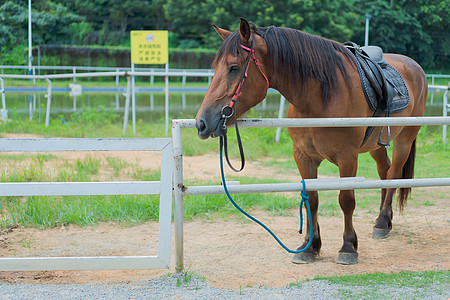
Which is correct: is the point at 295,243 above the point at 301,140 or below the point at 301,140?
below

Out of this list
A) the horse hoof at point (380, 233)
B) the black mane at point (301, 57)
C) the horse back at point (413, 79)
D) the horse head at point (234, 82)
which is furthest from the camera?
the horse back at point (413, 79)

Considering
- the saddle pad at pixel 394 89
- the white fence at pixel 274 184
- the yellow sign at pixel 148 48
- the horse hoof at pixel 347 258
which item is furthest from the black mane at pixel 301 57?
the yellow sign at pixel 148 48

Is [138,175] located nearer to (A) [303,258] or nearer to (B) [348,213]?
(A) [303,258]

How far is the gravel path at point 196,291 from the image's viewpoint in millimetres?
2781

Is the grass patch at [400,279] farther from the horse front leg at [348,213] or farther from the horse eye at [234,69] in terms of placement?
the horse eye at [234,69]

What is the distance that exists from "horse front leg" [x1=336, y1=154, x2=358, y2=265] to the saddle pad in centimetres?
53

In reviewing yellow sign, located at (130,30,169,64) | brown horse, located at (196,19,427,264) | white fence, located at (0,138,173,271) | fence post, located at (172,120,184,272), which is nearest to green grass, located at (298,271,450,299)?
brown horse, located at (196,19,427,264)

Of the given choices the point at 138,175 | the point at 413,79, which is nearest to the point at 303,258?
the point at 413,79

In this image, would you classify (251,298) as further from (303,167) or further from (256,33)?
(256,33)

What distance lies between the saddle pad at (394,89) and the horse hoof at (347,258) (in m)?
1.22

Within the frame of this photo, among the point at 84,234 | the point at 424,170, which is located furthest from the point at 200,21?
the point at 84,234

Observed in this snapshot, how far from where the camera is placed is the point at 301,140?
369 cm

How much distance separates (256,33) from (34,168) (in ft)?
12.4

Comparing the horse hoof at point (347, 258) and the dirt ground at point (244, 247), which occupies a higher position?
the horse hoof at point (347, 258)
